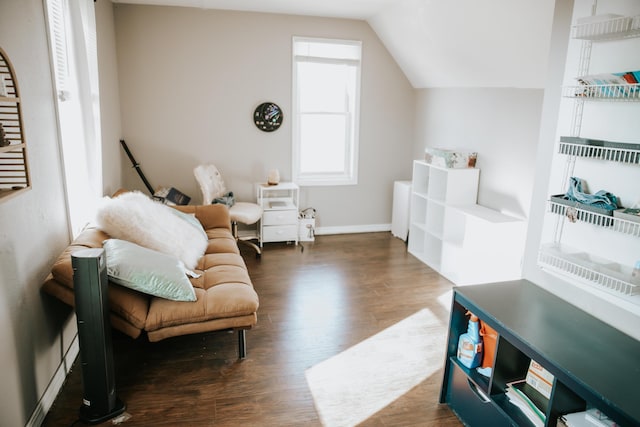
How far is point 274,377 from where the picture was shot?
2.47 m

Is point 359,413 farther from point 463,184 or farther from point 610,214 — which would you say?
point 463,184

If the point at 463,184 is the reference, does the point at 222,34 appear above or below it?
above

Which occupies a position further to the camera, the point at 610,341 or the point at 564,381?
the point at 610,341

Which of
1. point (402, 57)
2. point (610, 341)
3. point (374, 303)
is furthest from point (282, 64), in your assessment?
point (610, 341)

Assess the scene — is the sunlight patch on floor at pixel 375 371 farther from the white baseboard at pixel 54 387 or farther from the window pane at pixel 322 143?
the window pane at pixel 322 143

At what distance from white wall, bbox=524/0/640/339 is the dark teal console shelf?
0.07m

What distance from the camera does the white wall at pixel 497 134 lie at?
3.45 meters

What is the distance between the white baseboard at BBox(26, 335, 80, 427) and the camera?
200 centimetres

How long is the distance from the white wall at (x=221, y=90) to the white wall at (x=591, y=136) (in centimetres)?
317

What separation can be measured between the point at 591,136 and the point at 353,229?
3.63 meters

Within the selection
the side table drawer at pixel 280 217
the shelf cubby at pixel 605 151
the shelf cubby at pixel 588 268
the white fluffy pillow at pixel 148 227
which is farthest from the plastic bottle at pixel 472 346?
the side table drawer at pixel 280 217

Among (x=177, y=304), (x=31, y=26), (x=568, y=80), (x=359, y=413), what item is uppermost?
(x=31, y=26)

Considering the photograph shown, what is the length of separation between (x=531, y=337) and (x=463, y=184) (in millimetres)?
2503

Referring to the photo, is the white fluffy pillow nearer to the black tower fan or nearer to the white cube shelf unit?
the black tower fan
